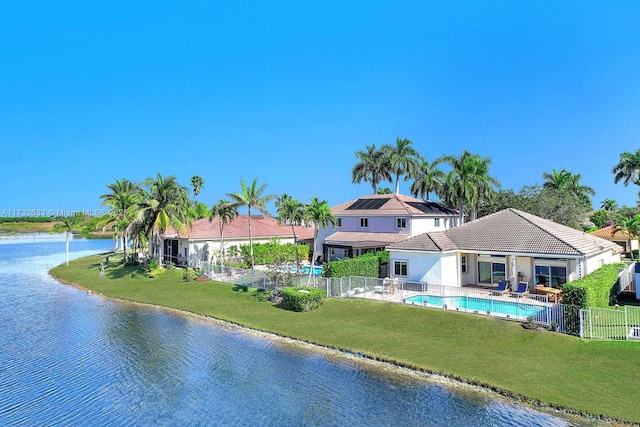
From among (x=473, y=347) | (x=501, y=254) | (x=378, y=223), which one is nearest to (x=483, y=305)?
(x=473, y=347)

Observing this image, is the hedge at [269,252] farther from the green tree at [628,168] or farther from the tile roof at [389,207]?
the green tree at [628,168]

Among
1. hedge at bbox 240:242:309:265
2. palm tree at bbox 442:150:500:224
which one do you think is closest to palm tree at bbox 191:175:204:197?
hedge at bbox 240:242:309:265

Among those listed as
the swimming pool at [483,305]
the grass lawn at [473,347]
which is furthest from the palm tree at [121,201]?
the swimming pool at [483,305]

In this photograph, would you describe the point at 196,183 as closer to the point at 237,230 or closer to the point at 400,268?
the point at 237,230

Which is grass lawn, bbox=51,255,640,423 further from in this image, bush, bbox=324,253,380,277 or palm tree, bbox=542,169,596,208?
palm tree, bbox=542,169,596,208

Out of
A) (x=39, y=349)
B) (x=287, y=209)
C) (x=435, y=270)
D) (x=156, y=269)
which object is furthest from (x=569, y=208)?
(x=39, y=349)
